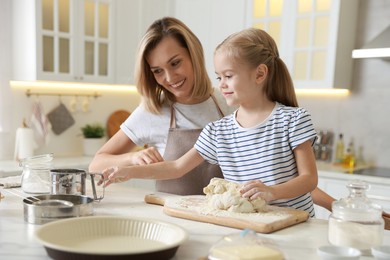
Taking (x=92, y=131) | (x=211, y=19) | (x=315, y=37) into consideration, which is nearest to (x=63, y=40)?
(x=92, y=131)

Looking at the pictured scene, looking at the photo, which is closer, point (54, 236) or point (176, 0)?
point (54, 236)

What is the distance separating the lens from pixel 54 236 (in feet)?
2.93

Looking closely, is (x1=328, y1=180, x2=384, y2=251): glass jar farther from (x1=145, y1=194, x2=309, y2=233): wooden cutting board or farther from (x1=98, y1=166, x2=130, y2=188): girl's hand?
(x1=98, y1=166, x2=130, y2=188): girl's hand

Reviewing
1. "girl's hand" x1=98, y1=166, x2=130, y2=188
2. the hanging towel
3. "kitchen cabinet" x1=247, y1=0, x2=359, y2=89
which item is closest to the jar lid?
"girl's hand" x1=98, y1=166, x2=130, y2=188

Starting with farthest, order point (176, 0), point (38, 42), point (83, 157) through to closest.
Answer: point (176, 0) < point (83, 157) < point (38, 42)

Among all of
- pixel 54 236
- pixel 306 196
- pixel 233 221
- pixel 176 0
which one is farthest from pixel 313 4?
pixel 54 236

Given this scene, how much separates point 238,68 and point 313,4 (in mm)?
1736

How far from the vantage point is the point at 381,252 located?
0.82 meters

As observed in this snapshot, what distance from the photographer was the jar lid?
89 centimetres

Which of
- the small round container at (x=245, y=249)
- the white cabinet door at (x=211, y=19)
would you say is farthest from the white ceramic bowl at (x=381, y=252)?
the white cabinet door at (x=211, y=19)

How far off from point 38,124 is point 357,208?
8.58 ft

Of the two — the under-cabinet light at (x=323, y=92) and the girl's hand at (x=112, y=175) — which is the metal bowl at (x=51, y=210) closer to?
the girl's hand at (x=112, y=175)

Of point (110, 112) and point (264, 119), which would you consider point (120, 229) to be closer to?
point (264, 119)

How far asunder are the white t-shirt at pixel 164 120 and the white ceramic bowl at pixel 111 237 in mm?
837
